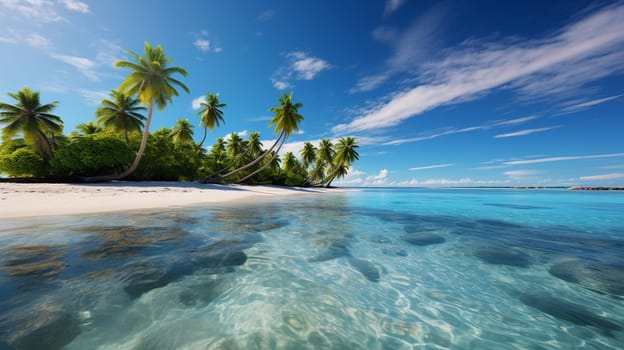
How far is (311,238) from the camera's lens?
5.83 m

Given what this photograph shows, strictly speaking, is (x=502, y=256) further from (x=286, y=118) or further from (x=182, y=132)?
(x=182, y=132)

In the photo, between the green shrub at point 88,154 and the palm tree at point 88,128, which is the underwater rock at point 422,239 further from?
the palm tree at point 88,128

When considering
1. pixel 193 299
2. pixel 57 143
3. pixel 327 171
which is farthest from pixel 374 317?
pixel 327 171

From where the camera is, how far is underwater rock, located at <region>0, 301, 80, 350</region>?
1.84 m

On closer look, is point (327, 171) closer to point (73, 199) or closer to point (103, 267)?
point (73, 199)

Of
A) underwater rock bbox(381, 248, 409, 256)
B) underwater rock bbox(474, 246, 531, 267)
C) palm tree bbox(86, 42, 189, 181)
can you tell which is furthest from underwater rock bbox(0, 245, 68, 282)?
palm tree bbox(86, 42, 189, 181)

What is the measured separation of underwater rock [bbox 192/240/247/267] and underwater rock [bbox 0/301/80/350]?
1.67 meters

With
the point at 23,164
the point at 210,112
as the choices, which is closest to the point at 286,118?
the point at 210,112

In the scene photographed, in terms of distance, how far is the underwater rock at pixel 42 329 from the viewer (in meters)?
1.84

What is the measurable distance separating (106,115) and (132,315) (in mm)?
30881

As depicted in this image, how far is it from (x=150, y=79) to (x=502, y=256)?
26020 millimetres

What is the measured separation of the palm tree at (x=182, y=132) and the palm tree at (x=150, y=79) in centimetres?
1275

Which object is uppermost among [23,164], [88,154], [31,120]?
[31,120]

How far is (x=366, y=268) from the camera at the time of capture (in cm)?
388
